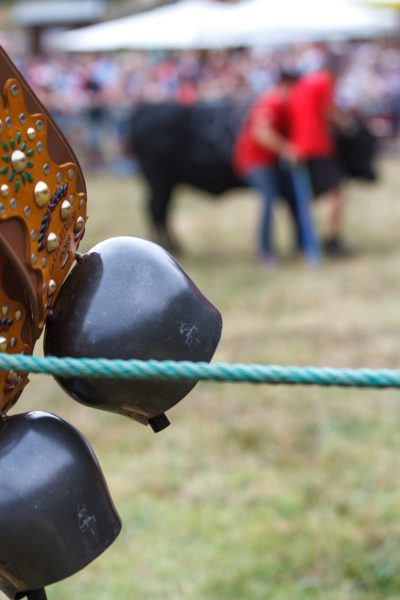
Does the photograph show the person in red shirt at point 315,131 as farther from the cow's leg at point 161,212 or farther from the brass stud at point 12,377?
the brass stud at point 12,377

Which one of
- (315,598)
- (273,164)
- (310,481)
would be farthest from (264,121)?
(315,598)

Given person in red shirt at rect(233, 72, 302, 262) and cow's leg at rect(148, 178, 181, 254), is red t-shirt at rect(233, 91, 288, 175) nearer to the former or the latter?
person in red shirt at rect(233, 72, 302, 262)

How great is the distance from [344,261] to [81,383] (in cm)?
589

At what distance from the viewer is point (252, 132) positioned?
6805mm

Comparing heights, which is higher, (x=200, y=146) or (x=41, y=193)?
(x=41, y=193)

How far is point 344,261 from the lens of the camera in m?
7.08

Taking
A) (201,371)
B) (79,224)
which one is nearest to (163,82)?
(79,224)

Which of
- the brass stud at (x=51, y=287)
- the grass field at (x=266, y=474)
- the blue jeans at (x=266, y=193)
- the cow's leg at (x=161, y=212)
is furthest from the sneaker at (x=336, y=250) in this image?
the brass stud at (x=51, y=287)

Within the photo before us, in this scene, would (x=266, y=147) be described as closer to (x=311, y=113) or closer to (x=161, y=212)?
(x=311, y=113)

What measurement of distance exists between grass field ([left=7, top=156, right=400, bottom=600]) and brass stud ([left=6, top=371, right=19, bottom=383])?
4.70 feet

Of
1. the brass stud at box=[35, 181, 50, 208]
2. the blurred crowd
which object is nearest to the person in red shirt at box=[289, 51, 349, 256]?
the blurred crowd

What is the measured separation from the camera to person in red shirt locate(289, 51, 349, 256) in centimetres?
669

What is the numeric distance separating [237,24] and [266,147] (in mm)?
5094

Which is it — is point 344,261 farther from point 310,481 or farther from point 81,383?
point 81,383
